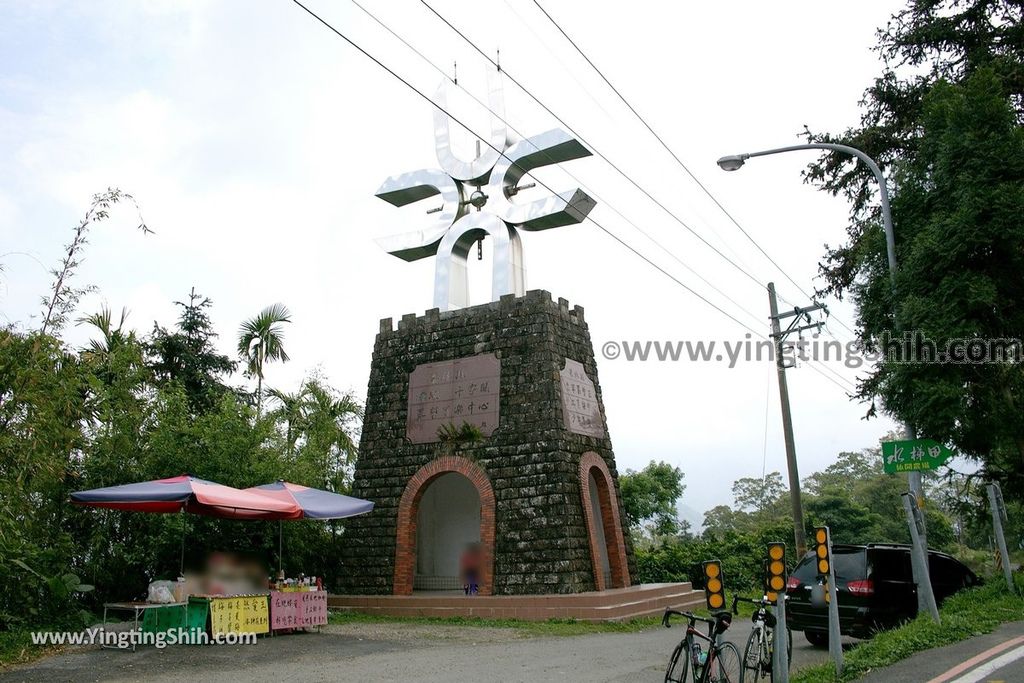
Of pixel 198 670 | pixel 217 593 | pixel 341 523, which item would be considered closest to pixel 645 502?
pixel 341 523

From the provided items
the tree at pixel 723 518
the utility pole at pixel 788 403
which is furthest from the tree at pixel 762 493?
the utility pole at pixel 788 403

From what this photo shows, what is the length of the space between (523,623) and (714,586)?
8107mm

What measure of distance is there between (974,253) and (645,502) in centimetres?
1688

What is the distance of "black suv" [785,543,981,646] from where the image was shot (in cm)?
1015

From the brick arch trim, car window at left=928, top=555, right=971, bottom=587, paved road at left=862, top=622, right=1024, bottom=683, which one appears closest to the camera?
paved road at left=862, top=622, right=1024, bottom=683

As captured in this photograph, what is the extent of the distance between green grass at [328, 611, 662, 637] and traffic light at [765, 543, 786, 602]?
6.69 meters

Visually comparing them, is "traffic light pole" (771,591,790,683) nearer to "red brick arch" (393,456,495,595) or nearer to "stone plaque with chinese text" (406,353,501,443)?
"red brick arch" (393,456,495,595)

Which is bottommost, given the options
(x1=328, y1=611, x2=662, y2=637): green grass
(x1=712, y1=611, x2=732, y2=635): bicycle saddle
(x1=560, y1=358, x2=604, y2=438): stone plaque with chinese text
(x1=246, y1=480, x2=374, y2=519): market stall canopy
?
(x1=328, y1=611, x2=662, y2=637): green grass

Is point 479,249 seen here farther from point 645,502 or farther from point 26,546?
point 645,502

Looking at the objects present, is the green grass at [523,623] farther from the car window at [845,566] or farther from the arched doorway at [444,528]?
the car window at [845,566]

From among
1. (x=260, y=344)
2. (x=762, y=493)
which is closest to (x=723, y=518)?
(x=762, y=493)

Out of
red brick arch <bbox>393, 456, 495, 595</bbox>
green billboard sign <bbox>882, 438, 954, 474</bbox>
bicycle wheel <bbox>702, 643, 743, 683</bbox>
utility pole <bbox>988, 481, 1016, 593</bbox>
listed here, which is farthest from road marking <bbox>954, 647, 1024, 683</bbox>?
red brick arch <bbox>393, 456, 495, 595</bbox>

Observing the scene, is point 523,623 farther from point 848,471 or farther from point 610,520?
point 848,471

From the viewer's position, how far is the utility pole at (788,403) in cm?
1816
